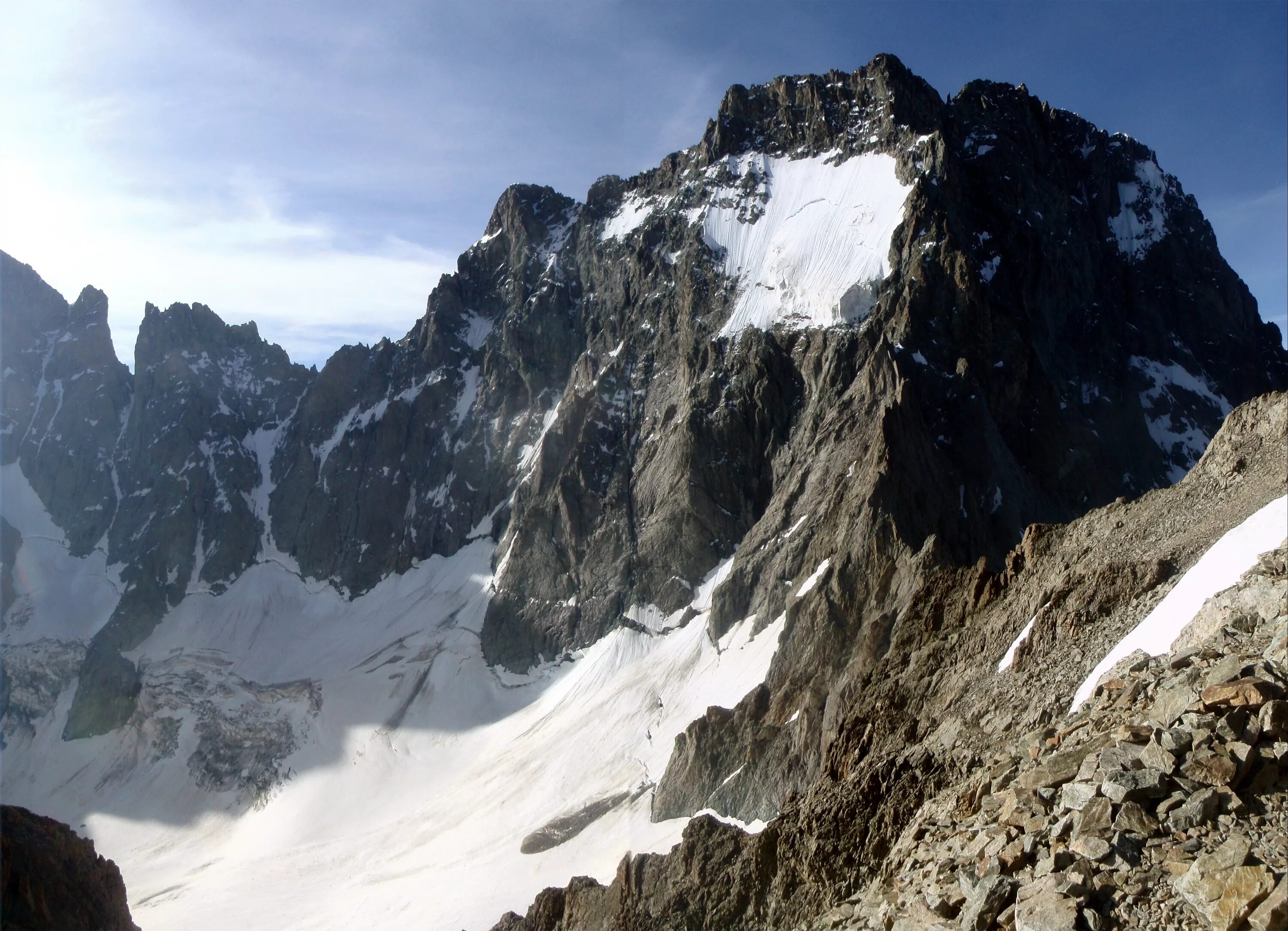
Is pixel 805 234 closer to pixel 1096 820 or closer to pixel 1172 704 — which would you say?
pixel 1172 704

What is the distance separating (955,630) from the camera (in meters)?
28.1

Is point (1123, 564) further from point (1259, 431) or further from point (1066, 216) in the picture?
point (1066, 216)

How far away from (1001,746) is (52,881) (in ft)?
93.9

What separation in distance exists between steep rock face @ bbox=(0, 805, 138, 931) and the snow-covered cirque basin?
2789 cm

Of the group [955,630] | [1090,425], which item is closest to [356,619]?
[1090,425]

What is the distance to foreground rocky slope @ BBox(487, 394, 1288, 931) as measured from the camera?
12391mm

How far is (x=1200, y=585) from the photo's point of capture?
713 inches

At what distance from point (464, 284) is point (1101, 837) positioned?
444 ft

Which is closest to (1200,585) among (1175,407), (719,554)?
(719,554)

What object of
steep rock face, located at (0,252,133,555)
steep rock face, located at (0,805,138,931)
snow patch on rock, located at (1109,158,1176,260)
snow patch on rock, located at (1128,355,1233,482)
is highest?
steep rock face, located at (0,252,133,555)

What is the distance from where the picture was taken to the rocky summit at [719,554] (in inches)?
648

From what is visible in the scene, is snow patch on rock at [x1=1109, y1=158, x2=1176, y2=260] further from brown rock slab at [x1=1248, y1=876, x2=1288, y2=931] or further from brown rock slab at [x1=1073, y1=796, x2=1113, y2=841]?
brown rock slab at [x1=1248, y1=876, x2=1288, y2=931]

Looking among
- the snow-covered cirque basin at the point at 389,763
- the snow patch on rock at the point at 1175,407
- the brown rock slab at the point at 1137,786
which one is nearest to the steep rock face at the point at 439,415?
the snow-covered cirque basin at the point at 389,763

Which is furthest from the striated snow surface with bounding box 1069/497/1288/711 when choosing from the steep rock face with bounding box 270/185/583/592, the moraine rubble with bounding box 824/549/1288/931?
the steep rock face with bounding box 270/185/583/592
